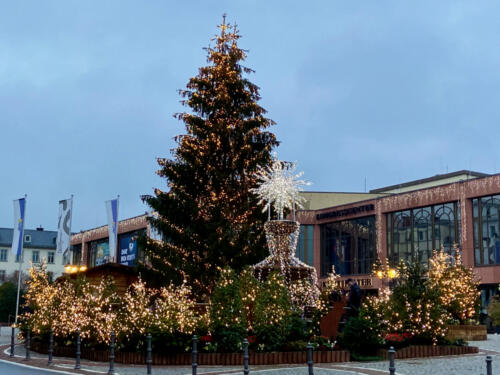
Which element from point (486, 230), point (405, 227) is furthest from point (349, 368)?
point (405, 227)

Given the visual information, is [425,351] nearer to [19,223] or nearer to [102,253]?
[19,223]

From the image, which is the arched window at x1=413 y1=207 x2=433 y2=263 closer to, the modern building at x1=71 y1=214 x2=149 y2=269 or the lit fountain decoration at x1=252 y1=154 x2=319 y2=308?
the lit fountain decoration at x1=252 y1=154 x2=319 y2=308

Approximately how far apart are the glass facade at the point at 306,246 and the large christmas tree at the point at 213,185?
1339 inches

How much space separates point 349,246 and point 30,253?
209ft

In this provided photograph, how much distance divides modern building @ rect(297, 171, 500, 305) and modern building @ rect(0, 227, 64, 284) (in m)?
53.3

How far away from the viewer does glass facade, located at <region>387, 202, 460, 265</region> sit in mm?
52938

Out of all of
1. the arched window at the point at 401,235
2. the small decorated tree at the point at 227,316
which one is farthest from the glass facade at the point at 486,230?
the small decorated tree at the point at 227,316

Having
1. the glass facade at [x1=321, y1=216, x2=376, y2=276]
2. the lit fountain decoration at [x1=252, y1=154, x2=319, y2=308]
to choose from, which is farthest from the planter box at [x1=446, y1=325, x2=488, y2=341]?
the glass facade at [x1=321, y1=216, x2=376, y2=276]

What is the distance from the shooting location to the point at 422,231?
5559 centimetres

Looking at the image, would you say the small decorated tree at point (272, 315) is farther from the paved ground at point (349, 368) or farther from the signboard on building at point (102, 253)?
the signboard on building at point (102, 253)

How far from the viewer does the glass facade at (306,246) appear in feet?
220

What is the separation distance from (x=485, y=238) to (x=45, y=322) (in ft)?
116

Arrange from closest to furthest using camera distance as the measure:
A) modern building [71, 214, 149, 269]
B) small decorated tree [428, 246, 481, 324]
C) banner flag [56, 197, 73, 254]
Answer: small decorated tree [428, 246, 481, 324] → banner flag [56, 197, 73, 254] → modern building [71, 214, 149, 269]

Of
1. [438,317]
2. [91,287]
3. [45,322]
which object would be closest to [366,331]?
[438,317]
